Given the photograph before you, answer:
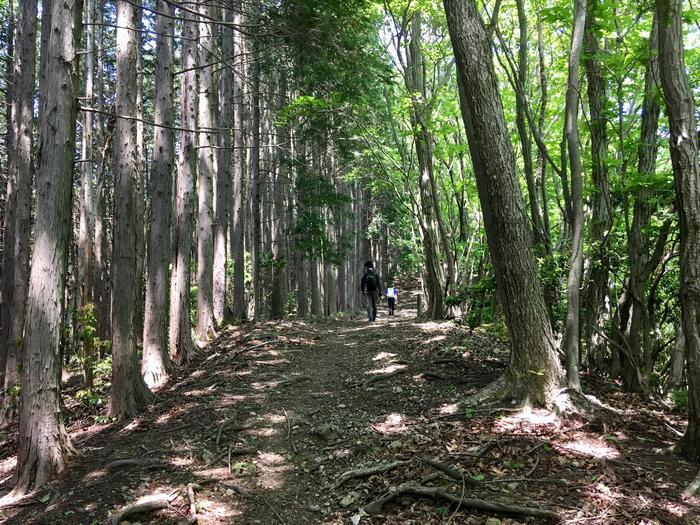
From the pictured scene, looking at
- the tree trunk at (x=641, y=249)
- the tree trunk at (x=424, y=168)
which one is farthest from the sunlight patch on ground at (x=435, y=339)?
the tree trunk at (x=424, y=168)

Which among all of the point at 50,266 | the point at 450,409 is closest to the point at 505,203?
the point at 450,409

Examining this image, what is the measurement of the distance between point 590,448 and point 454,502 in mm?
1566

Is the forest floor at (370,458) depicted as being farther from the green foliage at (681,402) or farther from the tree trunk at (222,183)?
the tree trunk at (222,183)

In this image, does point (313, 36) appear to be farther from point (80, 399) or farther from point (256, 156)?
point (256, 156)

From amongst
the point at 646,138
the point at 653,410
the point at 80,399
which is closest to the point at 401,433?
the point at 653,410

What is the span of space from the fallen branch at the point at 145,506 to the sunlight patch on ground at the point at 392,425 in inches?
88.4

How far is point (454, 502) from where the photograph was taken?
11.9 feet

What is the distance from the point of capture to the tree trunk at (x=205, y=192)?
11195 mm

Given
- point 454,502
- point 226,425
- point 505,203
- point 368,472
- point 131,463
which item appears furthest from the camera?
point 226,425

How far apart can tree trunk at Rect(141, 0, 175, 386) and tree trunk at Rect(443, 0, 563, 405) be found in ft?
19.5

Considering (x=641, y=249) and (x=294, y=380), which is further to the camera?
(x=294, y=380)

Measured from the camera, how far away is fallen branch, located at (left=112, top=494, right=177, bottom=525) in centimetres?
384

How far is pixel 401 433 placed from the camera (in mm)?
5102

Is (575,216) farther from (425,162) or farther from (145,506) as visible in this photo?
(425,162)
